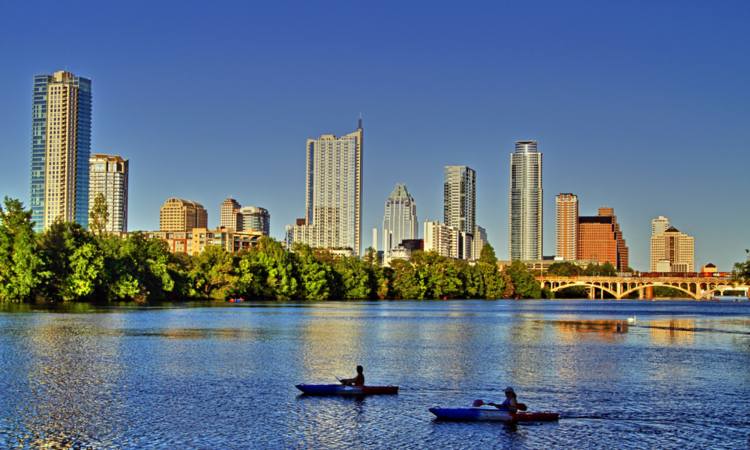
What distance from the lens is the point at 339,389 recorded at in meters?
46.4

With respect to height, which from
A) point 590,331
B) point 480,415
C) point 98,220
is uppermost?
point 98,220

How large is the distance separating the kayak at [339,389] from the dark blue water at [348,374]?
25.2 inches

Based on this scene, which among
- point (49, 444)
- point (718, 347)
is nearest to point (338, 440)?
point (49, 444)

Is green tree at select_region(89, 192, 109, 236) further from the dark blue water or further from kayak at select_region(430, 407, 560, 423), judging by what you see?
kayak at select_region(430, 407, 560, 423)

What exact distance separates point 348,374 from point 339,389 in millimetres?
10036

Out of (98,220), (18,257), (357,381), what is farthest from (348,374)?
(98,220)

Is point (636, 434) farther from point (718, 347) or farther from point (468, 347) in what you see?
point (718, 347)

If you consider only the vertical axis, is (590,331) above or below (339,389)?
below

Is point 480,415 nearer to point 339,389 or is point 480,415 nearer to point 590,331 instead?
point 339,389

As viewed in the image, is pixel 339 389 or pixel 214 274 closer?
pixel 339 389

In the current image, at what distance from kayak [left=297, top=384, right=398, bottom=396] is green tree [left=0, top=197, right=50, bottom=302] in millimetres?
100997

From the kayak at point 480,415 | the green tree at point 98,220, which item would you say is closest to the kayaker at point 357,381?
the kayak at point 480,415

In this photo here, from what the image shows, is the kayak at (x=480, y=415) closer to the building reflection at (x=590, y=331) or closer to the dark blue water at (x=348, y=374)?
the dark blue water at (x=348, y=374)

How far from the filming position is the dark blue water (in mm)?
37312
